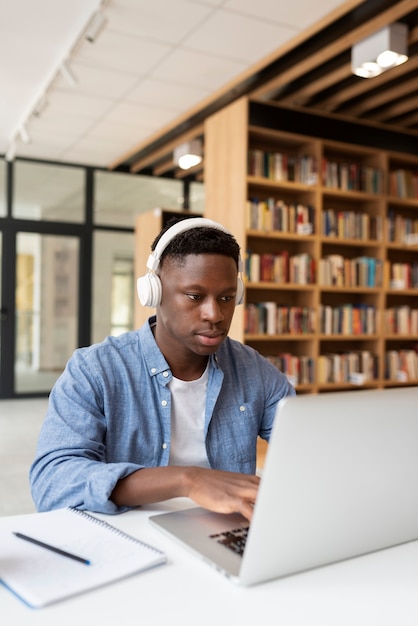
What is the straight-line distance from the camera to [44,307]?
7148mm

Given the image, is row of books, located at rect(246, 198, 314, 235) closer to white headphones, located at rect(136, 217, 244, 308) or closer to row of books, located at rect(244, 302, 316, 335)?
row of books, located at rect(244, 302, 316, 335)

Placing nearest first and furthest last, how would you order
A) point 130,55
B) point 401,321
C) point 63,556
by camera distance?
point 63,556 → point 130,55 → point 401,321

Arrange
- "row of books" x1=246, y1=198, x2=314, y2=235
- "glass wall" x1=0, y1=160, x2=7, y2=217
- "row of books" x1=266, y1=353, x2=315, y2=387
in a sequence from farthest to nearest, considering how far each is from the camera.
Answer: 1. "glass wall" x1=0, y1=160, x2=7, y2=217
2. "row of books" x1=266, y1=353, x2=315, y2=387
3. "row of books" x1=246, y1=198, x2=314, y2=235

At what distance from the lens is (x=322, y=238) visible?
466 centimetres

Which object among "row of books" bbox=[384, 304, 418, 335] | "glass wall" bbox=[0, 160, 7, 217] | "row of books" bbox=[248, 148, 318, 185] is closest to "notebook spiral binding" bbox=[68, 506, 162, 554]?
"row of books" bbox=[248, 148, 318, 185]

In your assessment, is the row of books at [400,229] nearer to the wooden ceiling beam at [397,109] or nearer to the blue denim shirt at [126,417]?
the wooden ceiling beam at [397,109]

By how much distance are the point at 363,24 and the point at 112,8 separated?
1488mm

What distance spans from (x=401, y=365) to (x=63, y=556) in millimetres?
4614

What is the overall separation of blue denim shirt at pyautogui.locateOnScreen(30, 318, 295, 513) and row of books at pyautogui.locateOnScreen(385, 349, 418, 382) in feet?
12.1

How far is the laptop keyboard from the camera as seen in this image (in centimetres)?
92

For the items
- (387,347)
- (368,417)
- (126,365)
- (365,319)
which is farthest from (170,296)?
(387,347)

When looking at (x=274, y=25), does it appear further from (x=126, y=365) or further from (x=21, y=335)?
(x=21, y=335)

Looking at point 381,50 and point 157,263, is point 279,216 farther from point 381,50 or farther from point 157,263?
point 157,263

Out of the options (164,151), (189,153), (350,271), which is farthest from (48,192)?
(350,271)
